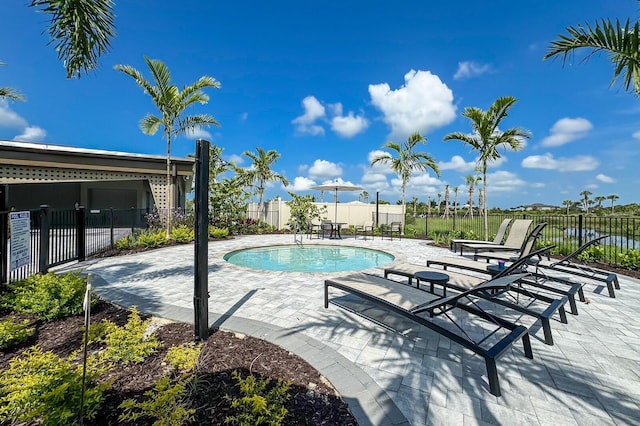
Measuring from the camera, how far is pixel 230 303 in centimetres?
414

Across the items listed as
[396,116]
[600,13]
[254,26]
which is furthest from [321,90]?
[600,13]

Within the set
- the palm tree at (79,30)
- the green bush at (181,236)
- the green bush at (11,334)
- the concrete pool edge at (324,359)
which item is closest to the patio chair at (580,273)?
the concrete pool edge at (324,359)

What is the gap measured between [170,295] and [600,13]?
7751mm

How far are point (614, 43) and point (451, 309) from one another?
4233 millimetres

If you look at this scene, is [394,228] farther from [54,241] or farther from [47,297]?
[54,241]

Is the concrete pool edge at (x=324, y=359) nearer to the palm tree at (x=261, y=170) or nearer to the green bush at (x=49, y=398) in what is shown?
the green bush at (x=49, y=398)

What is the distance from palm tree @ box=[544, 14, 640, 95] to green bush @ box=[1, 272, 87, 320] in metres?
7.87

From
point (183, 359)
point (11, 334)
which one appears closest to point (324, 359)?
point (183, 359)

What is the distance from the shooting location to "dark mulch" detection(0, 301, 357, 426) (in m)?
1.83

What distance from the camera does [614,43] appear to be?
3586 mm

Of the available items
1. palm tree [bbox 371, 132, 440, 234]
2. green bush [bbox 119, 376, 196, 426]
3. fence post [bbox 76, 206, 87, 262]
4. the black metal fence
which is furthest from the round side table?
palm tree [bbox 371, 132, 440, 234]

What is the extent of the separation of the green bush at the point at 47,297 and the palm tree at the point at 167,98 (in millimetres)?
7117

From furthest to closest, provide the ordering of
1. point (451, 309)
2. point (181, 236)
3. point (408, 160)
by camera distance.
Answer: point (408, 160) → point (181, 236) → point (451, 309)

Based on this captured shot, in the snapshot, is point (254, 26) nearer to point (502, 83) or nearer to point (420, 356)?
point (502, 83)
